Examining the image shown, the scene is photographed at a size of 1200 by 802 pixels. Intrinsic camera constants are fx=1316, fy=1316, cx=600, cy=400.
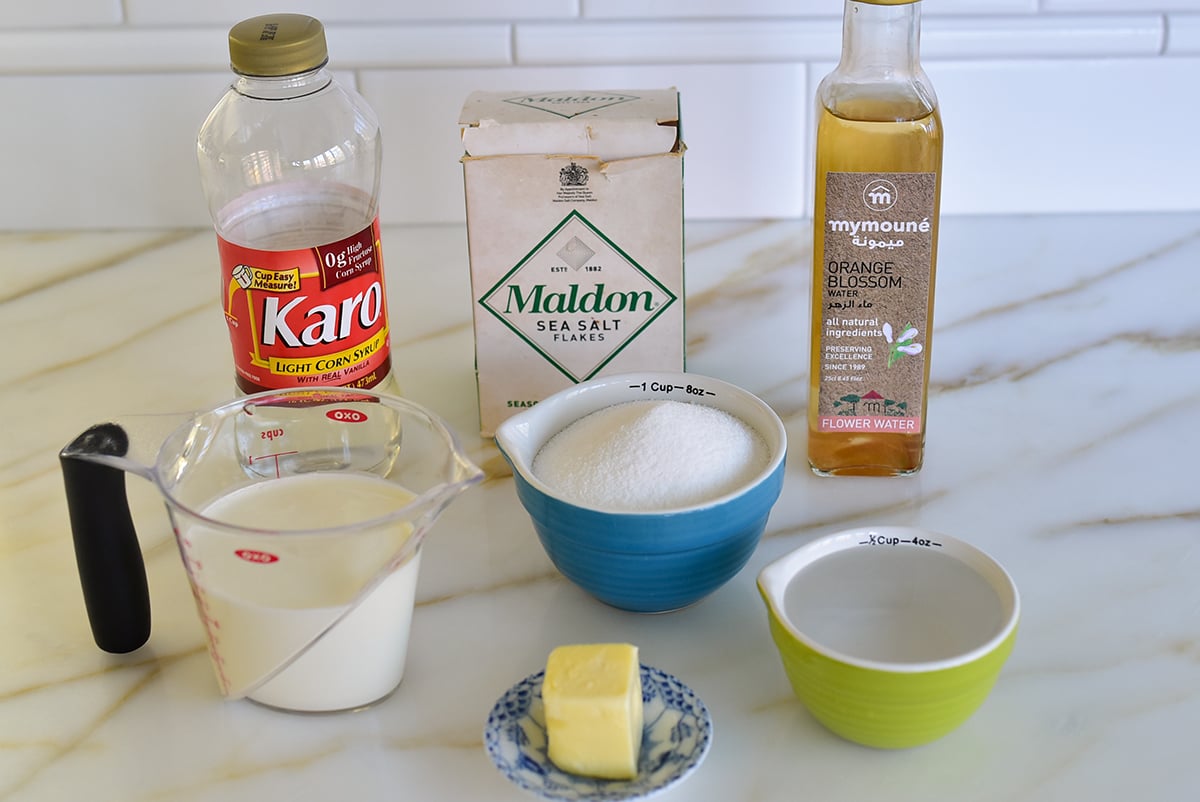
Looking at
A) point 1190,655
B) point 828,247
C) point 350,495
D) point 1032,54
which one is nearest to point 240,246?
point 350,495

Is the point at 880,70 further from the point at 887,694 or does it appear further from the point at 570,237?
the point at 887,694

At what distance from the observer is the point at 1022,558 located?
2.77ft

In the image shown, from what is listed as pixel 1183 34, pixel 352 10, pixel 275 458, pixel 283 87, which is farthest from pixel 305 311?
pixel 1183 34

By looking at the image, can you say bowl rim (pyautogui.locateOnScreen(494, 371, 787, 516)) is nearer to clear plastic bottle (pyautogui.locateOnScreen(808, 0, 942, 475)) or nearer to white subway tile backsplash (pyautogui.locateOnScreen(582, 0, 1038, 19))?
clear plastic bottle (pyautogui.locateOnScreen(808, 0, 942, 475))

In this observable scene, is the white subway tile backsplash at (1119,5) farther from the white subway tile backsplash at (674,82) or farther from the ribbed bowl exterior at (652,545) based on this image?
the ribbed bowl exterior at (652,545)

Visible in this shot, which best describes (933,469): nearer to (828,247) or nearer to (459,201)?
(828,247)

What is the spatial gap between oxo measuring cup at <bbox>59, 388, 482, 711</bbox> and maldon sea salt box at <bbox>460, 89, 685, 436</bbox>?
18 cm

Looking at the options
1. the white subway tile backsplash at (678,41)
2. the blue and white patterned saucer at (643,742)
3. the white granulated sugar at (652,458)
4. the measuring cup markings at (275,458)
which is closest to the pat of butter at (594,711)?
the blue and white patterned saucer at (643,742)

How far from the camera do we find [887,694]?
652mm

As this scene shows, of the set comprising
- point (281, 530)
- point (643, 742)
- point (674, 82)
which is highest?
point (674, 82)

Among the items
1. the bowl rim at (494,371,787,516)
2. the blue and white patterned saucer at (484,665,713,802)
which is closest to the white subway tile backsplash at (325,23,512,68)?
the bowl rim at (494,371,787,516)

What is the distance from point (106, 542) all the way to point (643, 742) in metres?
0.32

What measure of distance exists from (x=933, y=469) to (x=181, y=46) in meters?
0.77

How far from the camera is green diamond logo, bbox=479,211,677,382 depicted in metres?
0.93
